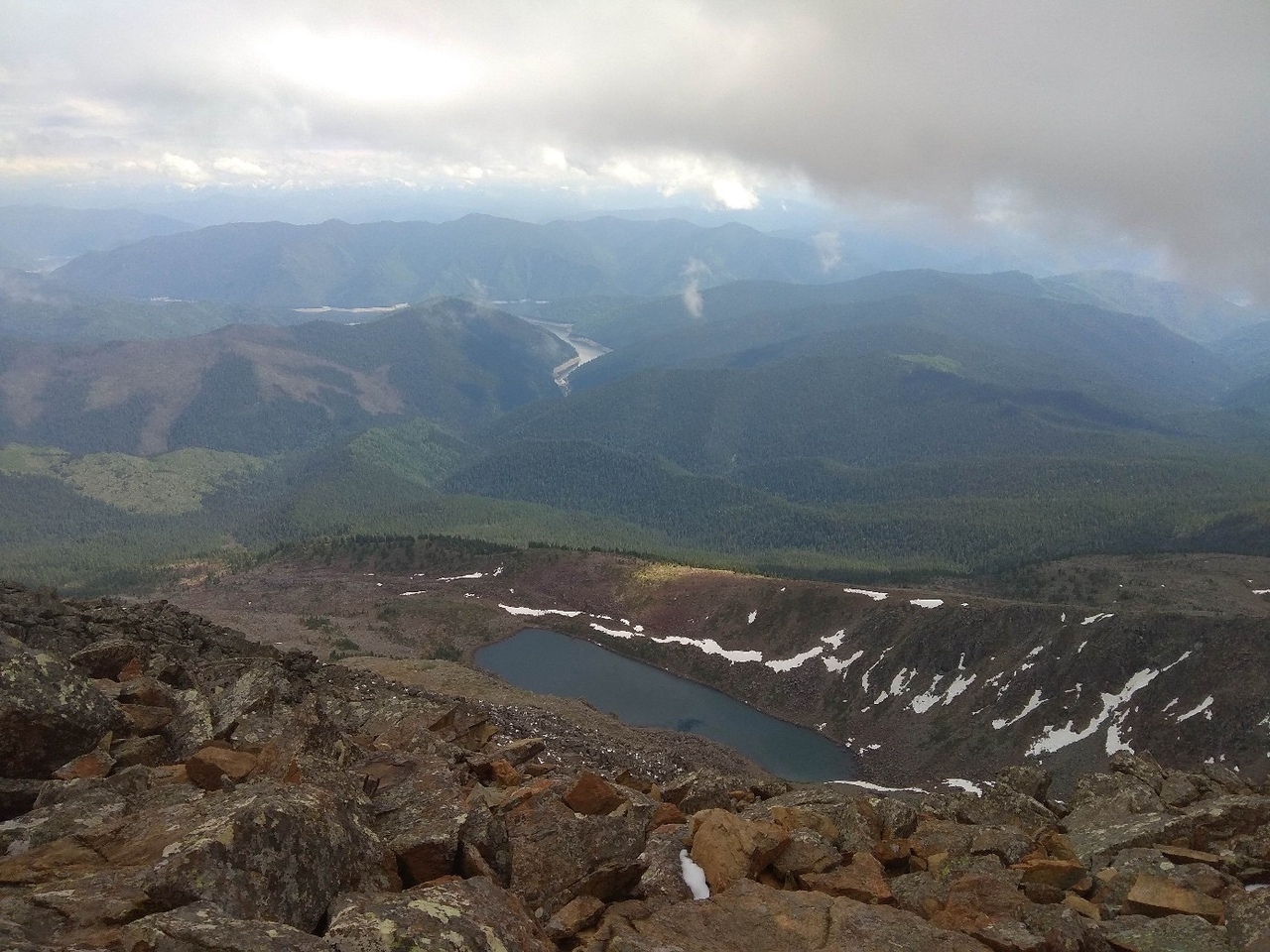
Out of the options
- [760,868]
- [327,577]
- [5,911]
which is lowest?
[327,577]

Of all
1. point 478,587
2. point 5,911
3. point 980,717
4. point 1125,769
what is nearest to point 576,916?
point 5,911

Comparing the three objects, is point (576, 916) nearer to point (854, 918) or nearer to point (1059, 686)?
point (854, 918)

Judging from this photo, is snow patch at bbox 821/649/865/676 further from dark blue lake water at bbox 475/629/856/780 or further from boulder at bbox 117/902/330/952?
boulder at bbox 117/902/330/952

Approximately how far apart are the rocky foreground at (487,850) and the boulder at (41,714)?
0.05m

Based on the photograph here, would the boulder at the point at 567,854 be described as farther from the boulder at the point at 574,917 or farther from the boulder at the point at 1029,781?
the boulder at the point at 1029,781

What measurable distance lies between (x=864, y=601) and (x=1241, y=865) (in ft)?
384

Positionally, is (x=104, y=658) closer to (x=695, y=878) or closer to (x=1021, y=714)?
(x=695, y=878)

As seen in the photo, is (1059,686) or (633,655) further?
(633,655)

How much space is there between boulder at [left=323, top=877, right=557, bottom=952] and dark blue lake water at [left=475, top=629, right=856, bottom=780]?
9078 cm

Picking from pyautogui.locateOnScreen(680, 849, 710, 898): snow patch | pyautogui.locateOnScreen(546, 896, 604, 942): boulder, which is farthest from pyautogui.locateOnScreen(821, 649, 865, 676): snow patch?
pyautogui.locateOnScreen(546, 896, 604, 942): boulder

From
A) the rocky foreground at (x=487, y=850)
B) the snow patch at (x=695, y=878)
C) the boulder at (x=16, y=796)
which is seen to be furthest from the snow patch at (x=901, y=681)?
the boulder at (x=16, y=796)

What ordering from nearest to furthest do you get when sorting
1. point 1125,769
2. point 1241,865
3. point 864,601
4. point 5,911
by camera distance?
point 5,911 < point 1241,865 < point 1125,769 < point 864,601

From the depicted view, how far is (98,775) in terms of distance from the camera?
16.8 m

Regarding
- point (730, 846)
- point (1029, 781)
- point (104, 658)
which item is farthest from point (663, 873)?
point (104, 658)
